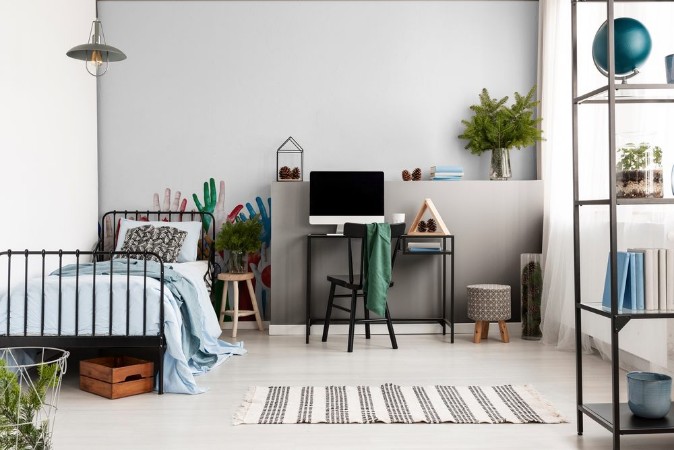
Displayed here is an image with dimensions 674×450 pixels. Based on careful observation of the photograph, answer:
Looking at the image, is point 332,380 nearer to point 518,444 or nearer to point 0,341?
point 518,444

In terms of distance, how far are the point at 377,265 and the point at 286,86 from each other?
201cm

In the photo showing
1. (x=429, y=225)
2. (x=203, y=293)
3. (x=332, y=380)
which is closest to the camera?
(x=332, y=380)

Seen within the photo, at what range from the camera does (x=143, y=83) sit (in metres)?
5.86

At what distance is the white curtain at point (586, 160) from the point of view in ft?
12.2

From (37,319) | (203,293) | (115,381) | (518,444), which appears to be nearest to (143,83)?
(203,293)

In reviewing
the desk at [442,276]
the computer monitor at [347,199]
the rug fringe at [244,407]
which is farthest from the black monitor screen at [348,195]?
the rug fringe at [244,407]

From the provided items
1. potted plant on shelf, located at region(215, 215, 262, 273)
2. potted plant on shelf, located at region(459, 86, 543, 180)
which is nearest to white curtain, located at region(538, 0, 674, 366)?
potted plant on shelf, located at region(459, 86, 543, 180)

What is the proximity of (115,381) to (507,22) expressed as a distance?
4335 millimetres

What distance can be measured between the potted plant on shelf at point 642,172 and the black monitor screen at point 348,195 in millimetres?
2809

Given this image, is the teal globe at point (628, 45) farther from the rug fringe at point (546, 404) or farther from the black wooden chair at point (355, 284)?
the black wooden chair at point (355, 284)

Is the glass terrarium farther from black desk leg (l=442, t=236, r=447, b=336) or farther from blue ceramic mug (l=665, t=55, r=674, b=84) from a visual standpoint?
blue ceramic mug (l=665, t=55, r=674, b=84)

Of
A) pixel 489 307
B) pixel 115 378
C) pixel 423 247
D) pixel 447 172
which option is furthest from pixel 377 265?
pixel 115 378

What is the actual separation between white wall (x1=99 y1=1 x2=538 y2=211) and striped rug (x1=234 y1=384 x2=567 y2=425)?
2527 mm

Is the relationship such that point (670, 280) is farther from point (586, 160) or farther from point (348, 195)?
point (348, 195)
